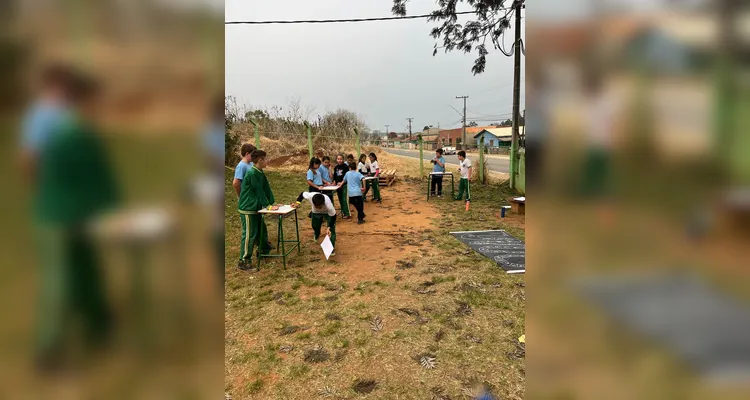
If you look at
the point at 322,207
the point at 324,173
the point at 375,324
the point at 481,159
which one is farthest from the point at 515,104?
the point at 375,324

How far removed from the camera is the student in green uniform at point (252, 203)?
17.2 ft

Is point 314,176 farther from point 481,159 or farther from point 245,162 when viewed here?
point 481,159

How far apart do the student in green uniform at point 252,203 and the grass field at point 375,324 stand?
1.01 feet

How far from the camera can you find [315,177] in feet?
27.6
